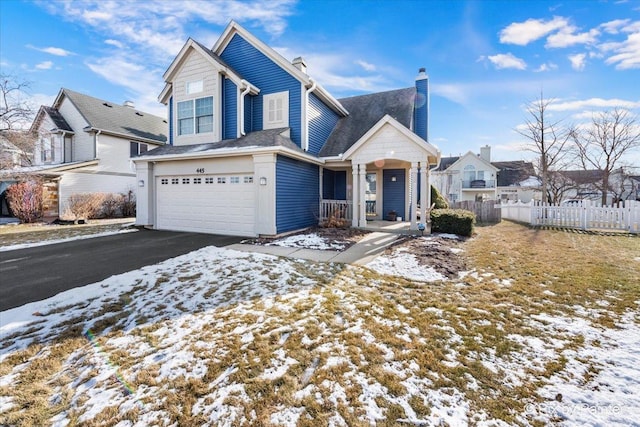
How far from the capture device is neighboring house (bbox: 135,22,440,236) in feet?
34.6

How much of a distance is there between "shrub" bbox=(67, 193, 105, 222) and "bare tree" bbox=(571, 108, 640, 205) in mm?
30272

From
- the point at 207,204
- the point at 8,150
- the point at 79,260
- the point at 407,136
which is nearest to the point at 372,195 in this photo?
the point at 407,136

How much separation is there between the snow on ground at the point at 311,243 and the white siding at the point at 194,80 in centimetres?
594

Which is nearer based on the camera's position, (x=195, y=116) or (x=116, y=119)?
(x=195, y=116)

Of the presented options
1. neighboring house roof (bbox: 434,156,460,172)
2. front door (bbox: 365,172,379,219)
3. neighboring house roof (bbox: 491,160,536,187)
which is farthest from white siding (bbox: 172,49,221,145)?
neighboring house roof (bbox: 491,160,536,187)

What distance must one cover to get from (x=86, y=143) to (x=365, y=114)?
19.0 m

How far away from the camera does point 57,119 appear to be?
19.8 meters

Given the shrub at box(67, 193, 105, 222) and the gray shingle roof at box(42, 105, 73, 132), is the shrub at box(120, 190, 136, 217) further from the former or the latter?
the gray shingle roof at box(42, 105, 73, 132)

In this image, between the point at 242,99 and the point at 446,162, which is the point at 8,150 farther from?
the point at 446,162

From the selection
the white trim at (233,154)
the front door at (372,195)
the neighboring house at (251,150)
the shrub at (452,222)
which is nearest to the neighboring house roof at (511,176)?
the front door at (372,195)

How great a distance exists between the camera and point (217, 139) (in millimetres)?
12227

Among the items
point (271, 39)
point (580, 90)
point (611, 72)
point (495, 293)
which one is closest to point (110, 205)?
point (271, 39)

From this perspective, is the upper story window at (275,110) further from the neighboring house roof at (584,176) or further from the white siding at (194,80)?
the neighboring house roof at (584,176)

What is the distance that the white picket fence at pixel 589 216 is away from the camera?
1080 cm
